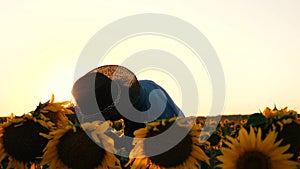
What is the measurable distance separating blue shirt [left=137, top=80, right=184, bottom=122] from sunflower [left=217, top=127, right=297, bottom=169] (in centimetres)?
325

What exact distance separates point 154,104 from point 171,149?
3.80 metres

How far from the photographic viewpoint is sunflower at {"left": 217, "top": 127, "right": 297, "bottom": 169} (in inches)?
141

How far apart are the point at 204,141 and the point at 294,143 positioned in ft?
2.72

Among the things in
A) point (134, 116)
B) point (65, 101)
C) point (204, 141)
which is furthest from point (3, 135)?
point (134, 116)

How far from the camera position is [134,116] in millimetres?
7043

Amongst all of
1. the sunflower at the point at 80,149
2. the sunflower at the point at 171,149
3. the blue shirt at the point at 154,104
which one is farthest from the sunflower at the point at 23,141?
the blue shirt at the point at 154,104

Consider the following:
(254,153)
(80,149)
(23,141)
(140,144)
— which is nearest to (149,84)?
(23,141)

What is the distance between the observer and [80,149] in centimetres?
396

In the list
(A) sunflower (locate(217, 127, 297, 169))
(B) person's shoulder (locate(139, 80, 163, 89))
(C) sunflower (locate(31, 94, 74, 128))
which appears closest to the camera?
(A) sunflower (locate(217, 127, 297, 169))

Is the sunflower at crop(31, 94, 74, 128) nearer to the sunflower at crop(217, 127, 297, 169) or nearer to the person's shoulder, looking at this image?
the sunflower at crop(217, 127, 297, 169)

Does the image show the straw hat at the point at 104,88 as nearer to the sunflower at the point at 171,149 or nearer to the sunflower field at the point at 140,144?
the sunflower field at the point at 140,144

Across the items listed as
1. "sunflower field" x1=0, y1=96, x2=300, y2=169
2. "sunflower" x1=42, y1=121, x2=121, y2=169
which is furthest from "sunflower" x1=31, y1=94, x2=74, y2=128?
"sunflower" x1=42, y1=121, x2=121, y2=169

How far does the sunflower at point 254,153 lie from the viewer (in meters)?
3.59

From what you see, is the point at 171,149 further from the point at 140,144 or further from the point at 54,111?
the point at 54,111
